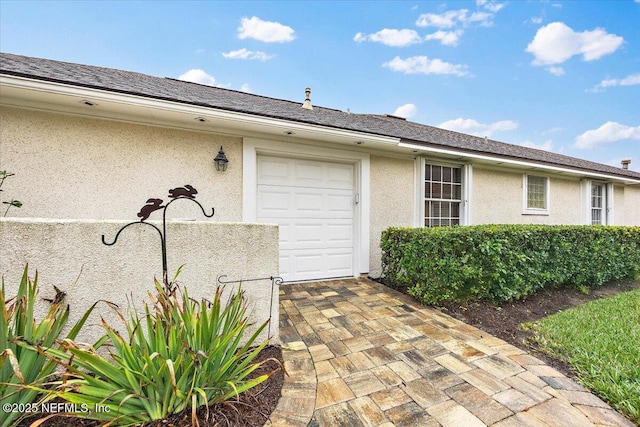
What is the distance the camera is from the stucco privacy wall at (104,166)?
11.5 ft

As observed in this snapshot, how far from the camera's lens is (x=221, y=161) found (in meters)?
4.34

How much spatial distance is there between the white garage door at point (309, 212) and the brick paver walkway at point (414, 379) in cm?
170

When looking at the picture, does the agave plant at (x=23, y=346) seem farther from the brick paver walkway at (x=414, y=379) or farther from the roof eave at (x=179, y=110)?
the roof eave at (x=179, y=110)

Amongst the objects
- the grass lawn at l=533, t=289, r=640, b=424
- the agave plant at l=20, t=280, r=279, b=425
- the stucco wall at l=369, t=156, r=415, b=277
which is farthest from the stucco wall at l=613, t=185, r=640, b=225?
the agave plant at l=20, t=280, r=279, b=425

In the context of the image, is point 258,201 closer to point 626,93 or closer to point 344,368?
point 344,368

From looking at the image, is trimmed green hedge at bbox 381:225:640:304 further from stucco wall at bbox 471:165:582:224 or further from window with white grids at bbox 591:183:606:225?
window with white grids at bbox 591:183:606:225

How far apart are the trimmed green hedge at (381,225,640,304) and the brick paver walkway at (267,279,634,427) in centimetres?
75

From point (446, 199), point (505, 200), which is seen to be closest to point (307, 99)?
point (446, 199)

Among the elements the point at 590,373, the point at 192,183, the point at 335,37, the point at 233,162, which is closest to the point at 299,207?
the point at 233,162

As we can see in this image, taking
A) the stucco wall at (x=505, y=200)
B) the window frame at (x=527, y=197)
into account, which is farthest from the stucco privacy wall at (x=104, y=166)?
the window frame at (x=527, y=197)

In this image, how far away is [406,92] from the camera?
429 inches

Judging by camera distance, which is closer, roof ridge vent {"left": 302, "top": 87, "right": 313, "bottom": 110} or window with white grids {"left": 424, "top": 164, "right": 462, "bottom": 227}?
window with white grids {"left": 424, "top": 164, "right": 462, "bottom": 227}

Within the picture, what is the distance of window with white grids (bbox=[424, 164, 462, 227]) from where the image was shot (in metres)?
6.25

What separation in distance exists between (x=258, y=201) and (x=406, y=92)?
9332 millimetres
